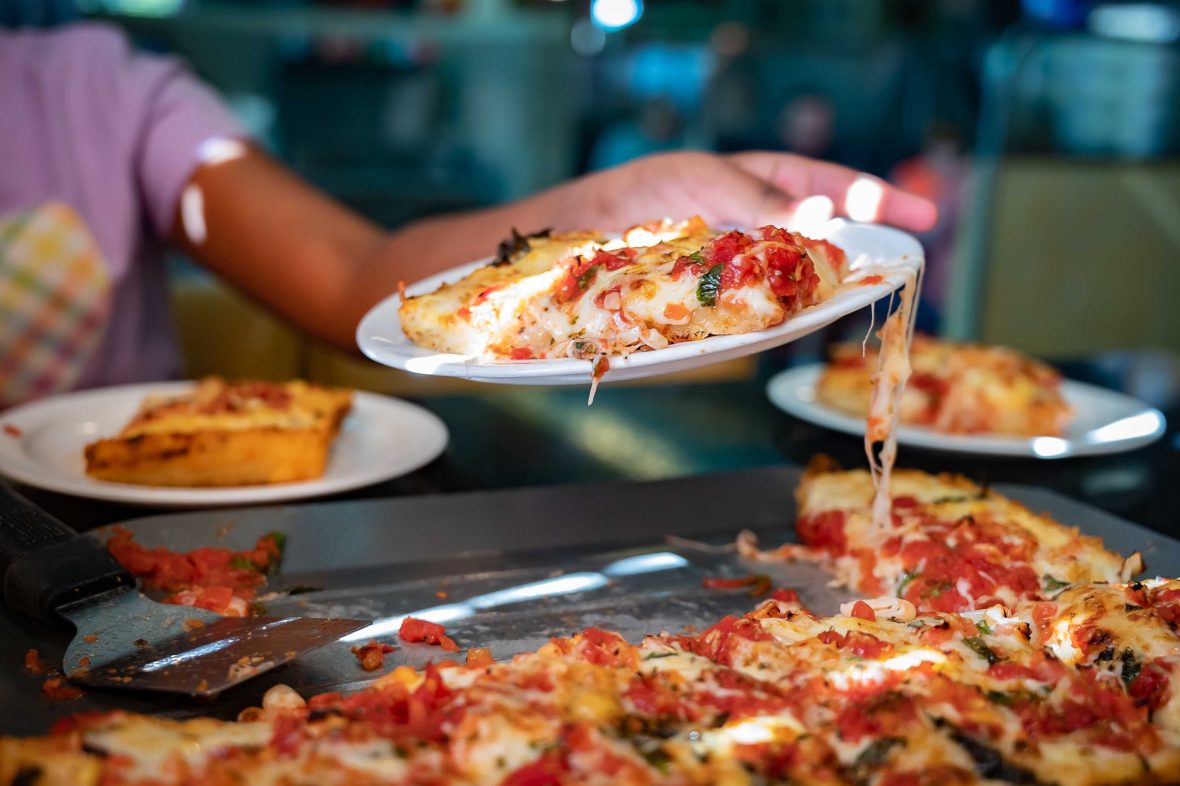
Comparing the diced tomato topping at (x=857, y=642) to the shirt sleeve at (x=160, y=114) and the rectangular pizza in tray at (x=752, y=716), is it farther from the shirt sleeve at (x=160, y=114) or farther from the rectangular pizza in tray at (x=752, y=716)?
the shirt sleeve at (x=160, y=114)

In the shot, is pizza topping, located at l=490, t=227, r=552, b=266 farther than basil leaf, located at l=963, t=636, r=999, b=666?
Yes

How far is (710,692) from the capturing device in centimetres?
121

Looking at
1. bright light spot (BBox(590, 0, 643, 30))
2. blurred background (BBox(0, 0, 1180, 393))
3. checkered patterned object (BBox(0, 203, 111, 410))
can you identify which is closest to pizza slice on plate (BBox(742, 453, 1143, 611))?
checkered patterned object (BBox(0, 203, 111, 410))

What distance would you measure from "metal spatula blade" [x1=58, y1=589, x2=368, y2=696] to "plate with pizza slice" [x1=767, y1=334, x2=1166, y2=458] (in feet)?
4.53

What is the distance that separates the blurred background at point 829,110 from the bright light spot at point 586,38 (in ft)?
0.03

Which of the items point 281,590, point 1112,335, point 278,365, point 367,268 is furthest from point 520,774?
point 1112,335

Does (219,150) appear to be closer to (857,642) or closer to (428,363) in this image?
(428,363)

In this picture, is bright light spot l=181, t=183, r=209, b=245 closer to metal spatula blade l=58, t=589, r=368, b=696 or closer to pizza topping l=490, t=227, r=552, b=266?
pizza topping l=490, t=227, r=552, b=266

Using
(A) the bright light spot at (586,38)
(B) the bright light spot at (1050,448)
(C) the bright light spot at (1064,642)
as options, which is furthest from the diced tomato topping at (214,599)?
(A) the bright light spot at (586,38)

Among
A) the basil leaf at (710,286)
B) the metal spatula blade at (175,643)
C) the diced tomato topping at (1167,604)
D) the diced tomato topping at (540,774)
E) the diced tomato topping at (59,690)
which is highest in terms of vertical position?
the basil leaf at (710,286)

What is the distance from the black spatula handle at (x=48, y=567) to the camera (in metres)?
1.41

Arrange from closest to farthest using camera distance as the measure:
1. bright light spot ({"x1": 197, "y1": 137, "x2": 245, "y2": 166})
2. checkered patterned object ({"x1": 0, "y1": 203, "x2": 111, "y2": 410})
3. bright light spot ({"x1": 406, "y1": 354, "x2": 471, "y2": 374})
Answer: bright light spot ({"x1": 406, "y1": 354, "x2": 471, "y2": 374}), checkered patterned object ({"x1": 0, "y1": 203, "x2": 111, "y2": 410}), bright light spot ({"x1": 197, "y1": 137, "x2": 245, "y2": 166})

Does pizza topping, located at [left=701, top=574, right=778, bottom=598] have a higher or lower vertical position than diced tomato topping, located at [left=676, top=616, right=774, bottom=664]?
lower

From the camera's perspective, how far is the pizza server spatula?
128 centimetres
